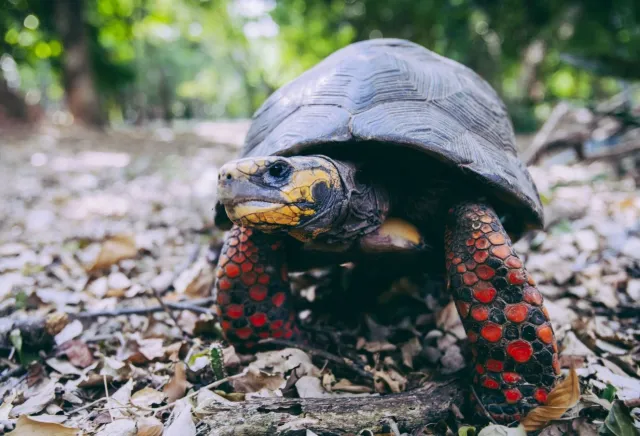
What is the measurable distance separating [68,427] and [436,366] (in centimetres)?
151

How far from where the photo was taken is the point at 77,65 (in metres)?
11.3

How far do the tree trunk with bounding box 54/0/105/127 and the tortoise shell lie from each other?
35.0 feet

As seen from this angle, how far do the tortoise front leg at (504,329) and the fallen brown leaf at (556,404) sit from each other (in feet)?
0.08

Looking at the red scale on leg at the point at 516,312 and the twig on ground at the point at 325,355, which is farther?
the twig on ground at the point at 325,355

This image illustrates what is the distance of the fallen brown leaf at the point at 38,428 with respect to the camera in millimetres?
1577

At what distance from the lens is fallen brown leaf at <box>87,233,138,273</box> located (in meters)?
3.25

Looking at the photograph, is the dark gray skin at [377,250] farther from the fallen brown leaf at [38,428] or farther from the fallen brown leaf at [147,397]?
the fallen brown leaf at [38,428]

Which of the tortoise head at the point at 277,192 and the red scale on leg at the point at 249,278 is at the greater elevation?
the tortoise head at the point at 277,192

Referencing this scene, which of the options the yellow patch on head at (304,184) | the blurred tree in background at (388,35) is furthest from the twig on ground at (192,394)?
the blurred tree in background at (388,35)

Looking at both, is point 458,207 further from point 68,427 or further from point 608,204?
point 608,204

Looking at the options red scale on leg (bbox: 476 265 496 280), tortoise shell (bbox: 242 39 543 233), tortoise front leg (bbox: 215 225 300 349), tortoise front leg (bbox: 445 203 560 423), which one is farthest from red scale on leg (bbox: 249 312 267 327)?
red scale on leg (bbox: 476 265 496 280)

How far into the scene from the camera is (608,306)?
2682 millimetres

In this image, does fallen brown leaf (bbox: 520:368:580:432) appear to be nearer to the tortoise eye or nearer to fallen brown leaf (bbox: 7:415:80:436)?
the tortoise eye

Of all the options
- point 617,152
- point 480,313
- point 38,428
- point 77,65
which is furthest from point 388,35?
point 38,428
